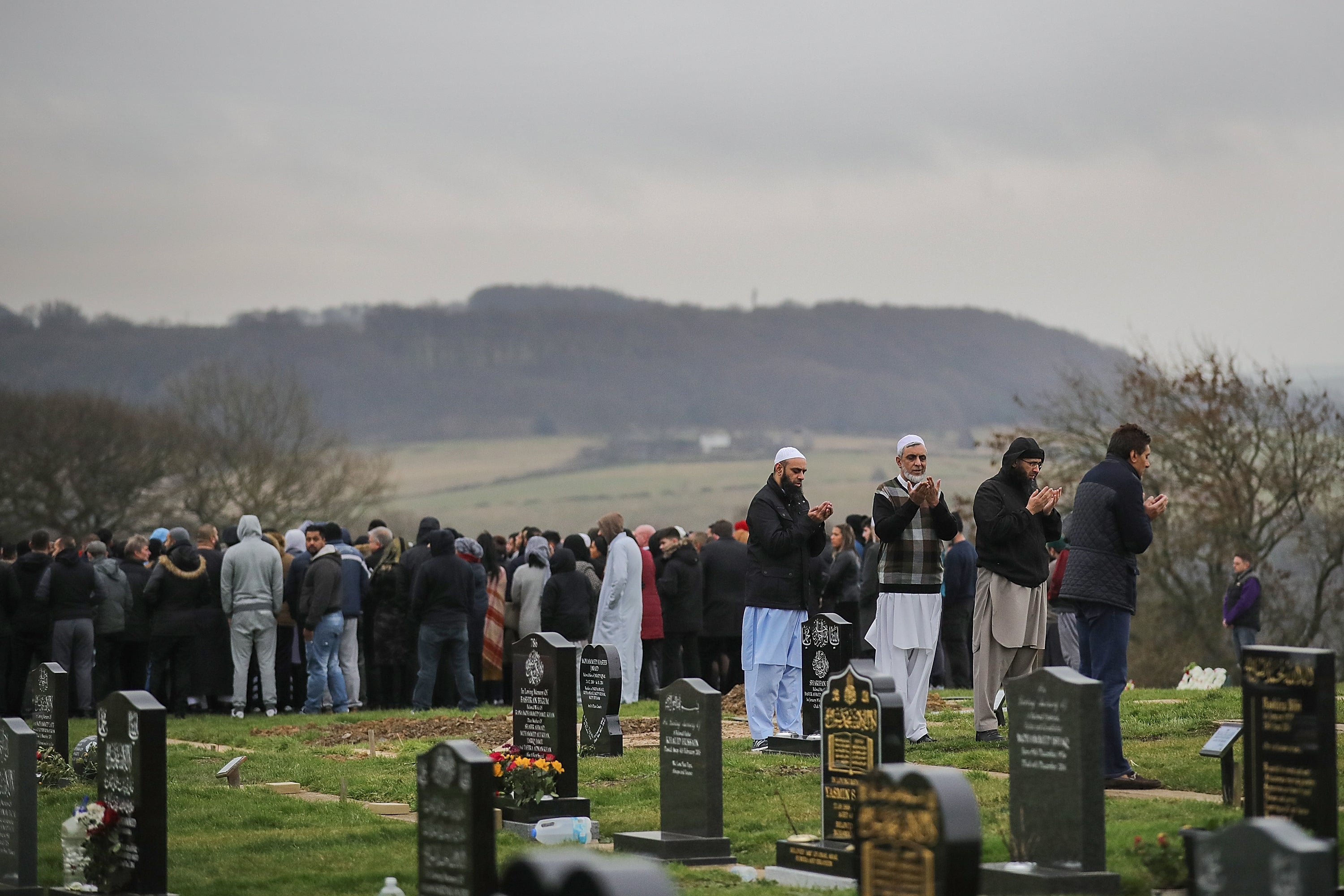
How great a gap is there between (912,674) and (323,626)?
771cm

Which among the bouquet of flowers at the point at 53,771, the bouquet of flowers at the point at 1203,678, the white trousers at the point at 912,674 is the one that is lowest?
the bouquet of flowers at the point at 1203,678

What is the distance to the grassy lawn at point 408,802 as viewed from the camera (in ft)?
27.0

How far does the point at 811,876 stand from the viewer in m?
7.92

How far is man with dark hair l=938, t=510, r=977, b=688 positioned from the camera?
18172 mm

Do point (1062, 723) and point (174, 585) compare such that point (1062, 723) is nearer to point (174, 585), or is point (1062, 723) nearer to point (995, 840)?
point (995, 840)

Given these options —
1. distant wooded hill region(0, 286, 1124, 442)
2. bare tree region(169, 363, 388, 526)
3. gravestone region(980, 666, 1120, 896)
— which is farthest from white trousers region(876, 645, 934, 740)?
distant wooded hill region(0, 286, 1124, 442)

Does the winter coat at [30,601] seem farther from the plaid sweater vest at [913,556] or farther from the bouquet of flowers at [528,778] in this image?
the plaid sweater vest at [913,556]

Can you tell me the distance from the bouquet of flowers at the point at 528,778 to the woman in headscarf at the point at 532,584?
326 inches

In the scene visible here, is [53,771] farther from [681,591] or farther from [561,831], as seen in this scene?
[681,591]

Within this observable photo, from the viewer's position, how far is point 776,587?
40.8 feet

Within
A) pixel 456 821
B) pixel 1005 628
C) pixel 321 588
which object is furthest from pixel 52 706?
pixel 1005 628

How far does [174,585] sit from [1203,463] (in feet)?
79.0

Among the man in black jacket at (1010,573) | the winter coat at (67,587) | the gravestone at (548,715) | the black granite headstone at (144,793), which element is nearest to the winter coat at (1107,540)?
the man in black jacket at (1010,573)

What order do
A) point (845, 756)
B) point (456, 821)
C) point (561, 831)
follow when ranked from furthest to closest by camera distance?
1. point (561, 831)
2. point (845, 756)
3. point (456, 821)
